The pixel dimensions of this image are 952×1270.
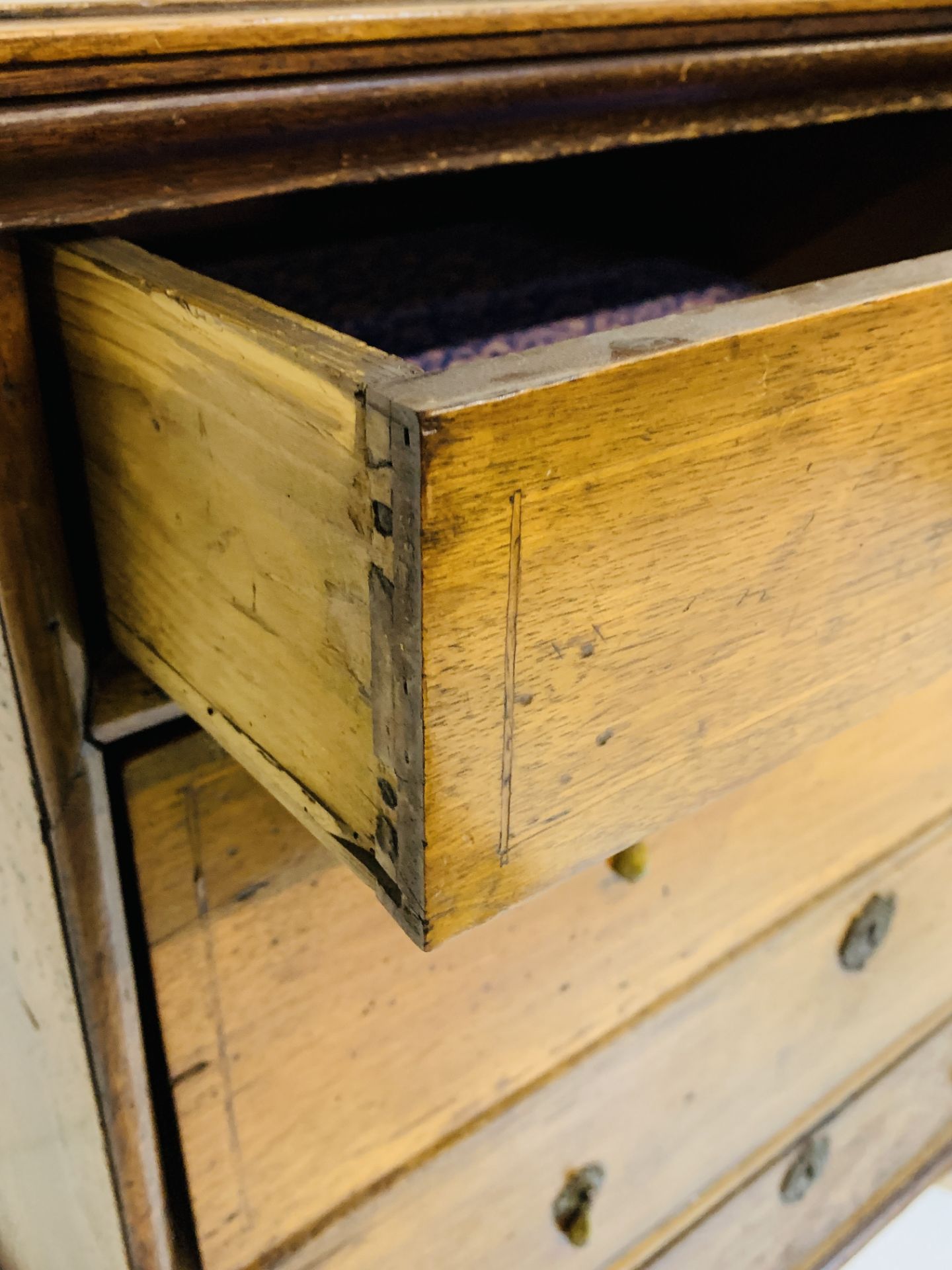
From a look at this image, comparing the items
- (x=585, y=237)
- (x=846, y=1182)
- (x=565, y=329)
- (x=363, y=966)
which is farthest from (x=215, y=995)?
(x=846, y=1182)

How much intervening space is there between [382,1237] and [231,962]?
0.28m

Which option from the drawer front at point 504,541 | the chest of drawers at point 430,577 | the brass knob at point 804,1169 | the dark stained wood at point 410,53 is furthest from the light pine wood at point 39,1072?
the brass knob at point 804,1169

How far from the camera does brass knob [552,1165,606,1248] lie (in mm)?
783

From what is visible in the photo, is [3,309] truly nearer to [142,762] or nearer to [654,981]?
[142,762]

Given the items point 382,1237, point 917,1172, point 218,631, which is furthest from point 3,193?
point 917,1172

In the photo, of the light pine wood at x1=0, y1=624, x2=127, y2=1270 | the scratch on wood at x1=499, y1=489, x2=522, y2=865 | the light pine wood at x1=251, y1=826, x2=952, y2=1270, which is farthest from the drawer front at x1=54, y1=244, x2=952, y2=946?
the light pine wood at x1=251, y1=826, x2=952, y2=1270

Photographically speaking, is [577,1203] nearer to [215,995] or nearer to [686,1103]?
[686,1103]

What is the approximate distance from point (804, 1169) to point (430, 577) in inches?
40.6

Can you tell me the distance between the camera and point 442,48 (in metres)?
0.39

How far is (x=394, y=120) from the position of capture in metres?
0.40

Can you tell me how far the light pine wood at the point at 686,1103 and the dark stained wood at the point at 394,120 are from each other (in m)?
0.61

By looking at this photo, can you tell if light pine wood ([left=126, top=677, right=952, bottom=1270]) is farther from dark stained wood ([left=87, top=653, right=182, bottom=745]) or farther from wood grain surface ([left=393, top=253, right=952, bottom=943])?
wood grain surface ([left=393, top=253, right=952, bottom=943])

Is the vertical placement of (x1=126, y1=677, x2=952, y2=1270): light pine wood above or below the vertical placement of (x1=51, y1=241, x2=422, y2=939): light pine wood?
below

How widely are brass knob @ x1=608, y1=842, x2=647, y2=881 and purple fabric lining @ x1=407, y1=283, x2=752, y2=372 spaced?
31 cm
